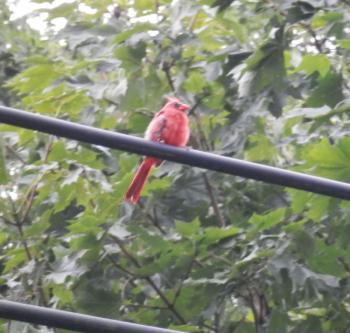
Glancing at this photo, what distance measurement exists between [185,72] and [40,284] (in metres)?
1.22

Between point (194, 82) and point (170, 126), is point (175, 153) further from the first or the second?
point (194, 82)

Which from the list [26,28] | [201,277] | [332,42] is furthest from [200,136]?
[26,28]

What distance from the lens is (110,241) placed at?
13.0 feet

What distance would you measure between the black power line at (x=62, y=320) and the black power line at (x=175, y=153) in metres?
0.43

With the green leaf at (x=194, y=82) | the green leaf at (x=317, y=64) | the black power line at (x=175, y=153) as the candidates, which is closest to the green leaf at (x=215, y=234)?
the green leaf at (x=317, y=64)

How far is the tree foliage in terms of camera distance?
12.3ft

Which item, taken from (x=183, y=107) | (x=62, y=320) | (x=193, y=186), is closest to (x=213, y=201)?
(x=193, y=186)

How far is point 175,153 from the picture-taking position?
250 centimetres

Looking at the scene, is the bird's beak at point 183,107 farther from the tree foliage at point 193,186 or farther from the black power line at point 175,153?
the black power line at point 175,153

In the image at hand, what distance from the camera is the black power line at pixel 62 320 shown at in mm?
2254

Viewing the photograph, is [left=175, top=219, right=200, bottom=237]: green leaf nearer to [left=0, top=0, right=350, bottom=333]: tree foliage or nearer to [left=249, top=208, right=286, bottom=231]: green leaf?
[left=0, top=0, right=350, bottom=333]: tree foliage

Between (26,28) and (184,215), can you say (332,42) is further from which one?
(26,28)

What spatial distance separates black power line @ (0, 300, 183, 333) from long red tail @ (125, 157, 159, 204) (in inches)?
55.7

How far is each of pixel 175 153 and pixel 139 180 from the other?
4.27 ft
